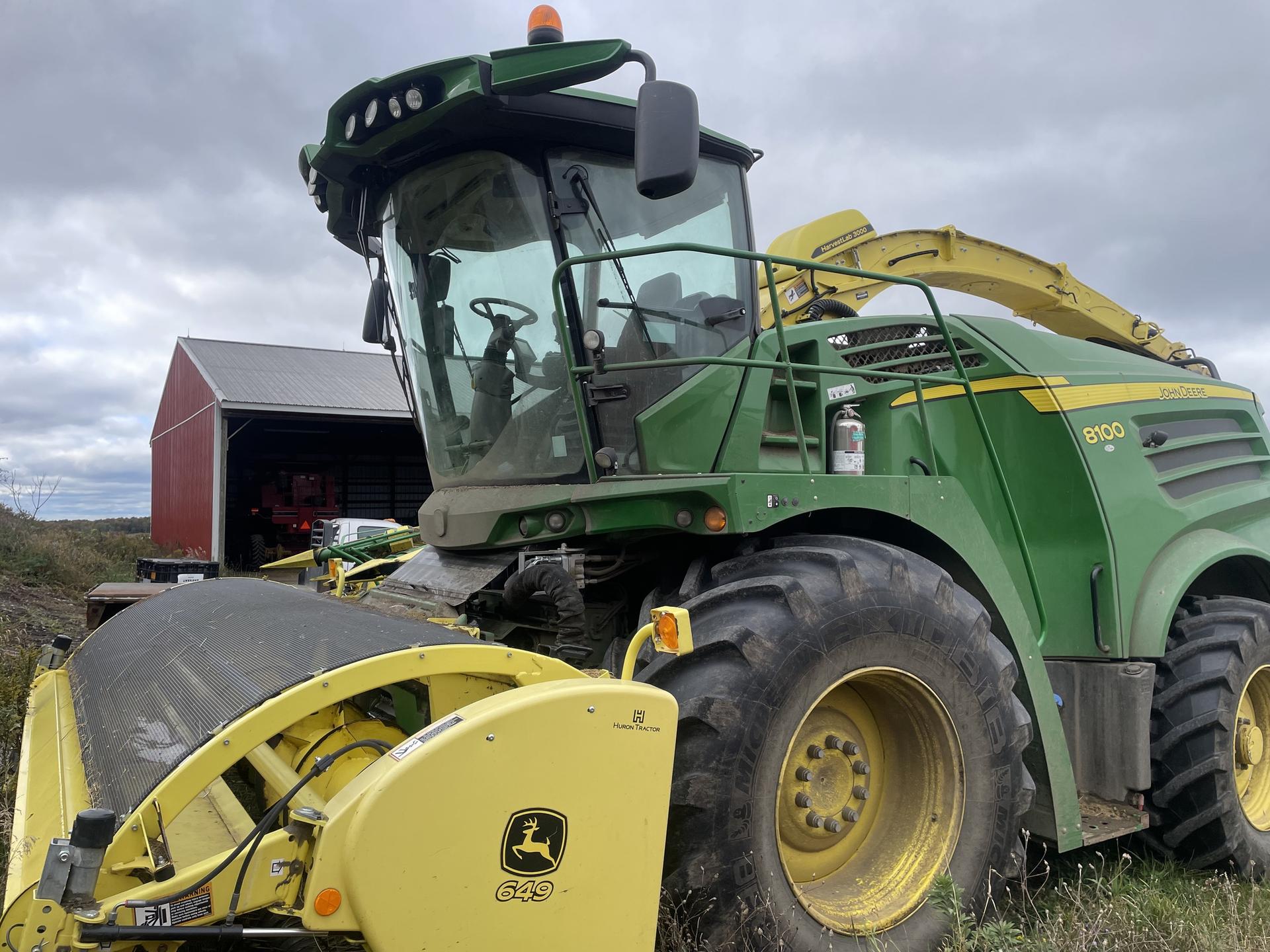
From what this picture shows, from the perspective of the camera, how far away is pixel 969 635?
9.55ft

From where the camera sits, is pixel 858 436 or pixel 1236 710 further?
pixel 1236 710

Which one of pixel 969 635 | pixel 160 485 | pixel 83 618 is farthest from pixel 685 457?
pixel 160 485

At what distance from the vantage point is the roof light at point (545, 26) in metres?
2.95

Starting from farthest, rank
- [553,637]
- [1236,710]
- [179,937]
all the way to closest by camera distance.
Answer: [1236,710], [553,637], [179,937]

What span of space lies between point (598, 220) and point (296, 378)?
1769cm

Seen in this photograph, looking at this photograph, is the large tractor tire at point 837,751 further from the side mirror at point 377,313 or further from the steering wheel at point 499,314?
the side mirror at point 377,313

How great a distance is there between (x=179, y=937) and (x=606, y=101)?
2.69m

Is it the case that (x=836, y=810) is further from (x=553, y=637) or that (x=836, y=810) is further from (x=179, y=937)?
(x=179, y=937)

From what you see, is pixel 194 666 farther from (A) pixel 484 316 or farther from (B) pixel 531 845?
(A) pixel 484 316

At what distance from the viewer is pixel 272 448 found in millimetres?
23312

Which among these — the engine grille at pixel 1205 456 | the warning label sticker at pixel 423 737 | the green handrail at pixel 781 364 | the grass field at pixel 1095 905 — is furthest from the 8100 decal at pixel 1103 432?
the warning label sticker at pixel 423 737

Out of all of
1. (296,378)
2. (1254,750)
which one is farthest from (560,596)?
(296,378)

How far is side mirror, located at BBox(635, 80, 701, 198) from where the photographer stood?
2.60 m

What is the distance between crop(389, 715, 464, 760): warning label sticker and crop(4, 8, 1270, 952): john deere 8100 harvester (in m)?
0.04
